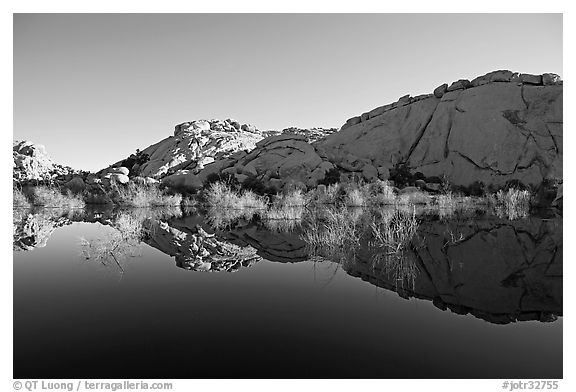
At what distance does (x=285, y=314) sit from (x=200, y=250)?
15.9ft

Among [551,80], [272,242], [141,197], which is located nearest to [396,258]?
[272,242]

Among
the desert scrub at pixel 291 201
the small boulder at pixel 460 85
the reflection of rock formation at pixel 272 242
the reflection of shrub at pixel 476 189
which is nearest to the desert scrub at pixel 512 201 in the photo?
the reflection of shrub at pixel 476 189

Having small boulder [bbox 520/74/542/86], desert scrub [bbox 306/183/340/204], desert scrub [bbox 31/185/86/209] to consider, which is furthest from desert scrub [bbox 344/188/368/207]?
small boulder [bbox 520/74/542/86]

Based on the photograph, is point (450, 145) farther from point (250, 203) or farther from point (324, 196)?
point (250, 203)

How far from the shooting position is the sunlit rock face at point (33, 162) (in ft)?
154

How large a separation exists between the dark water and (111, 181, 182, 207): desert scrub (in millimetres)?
15041

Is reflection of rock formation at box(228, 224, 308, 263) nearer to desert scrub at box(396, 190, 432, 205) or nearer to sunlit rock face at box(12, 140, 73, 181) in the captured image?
desert scrub at box(396, 190, 432, 205)

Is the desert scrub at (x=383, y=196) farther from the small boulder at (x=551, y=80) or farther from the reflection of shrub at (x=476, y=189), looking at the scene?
the small boulder at (x=551, y=80)

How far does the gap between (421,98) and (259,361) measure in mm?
40014

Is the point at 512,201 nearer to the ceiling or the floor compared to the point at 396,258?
nearer to the ceiling

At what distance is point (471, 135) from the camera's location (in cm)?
3306

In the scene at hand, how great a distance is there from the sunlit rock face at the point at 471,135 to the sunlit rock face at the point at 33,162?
117ft

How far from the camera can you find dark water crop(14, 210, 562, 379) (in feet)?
11.1
